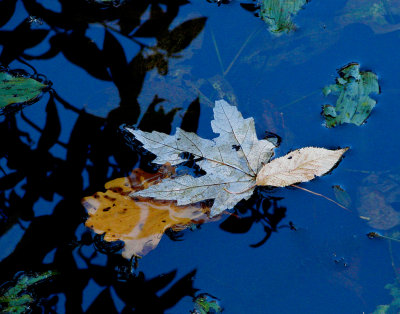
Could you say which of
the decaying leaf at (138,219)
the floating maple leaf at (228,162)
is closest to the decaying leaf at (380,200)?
the floating maple leaf at (228,162)

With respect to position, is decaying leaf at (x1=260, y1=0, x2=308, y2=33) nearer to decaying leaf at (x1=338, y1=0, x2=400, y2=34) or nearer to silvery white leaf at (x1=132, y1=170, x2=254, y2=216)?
decaying leaf at (x1=338, y1=0, x2=400, y2=34)

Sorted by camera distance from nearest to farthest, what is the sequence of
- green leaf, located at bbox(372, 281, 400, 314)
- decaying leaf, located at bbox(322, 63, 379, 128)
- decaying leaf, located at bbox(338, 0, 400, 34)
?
green leaf, located at bbox(372, 281, 400, 314) < decaying leaf, located at bbox(322, 63, 379, 128) < decaying leaf, located at bbox(338, 0, 400, 34)

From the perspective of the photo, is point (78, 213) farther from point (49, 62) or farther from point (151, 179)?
point (49, 62)

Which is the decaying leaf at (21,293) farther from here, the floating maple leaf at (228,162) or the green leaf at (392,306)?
the green leaf at (392,306)

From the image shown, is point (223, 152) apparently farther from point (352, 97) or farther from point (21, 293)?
point (21, 293)

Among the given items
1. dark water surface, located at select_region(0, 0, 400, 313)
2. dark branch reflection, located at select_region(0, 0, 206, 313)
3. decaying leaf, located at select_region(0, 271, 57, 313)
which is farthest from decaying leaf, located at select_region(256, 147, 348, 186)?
decaying leaf, located at select_region(0, 271, 57, 313)

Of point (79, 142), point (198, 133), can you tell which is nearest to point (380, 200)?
point (198, 133)

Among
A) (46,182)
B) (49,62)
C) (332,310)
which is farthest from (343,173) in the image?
(49,62)
